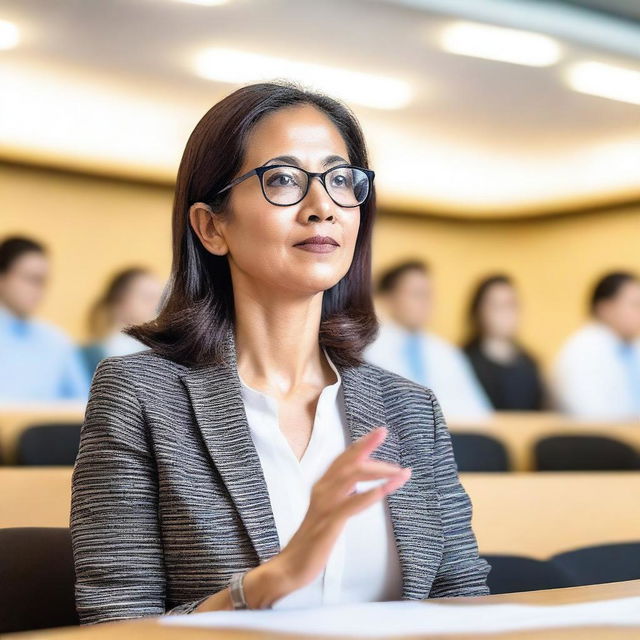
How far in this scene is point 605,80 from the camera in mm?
5102

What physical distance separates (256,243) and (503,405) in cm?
400

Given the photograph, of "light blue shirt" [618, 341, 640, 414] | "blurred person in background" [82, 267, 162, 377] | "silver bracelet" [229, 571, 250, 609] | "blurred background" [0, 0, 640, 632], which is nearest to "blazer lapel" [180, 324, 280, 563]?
"silver bracelet" [229, 571, 250, 609]

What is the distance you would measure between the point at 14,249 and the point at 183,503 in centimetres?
358

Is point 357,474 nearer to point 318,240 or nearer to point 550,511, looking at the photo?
point 318,240

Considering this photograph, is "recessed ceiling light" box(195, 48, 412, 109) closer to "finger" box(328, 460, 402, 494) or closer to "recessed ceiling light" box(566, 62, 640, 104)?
"recessed ceiling light" box(566, 62, 640, 104)

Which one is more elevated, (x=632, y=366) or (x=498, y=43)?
(x=498, y=43)

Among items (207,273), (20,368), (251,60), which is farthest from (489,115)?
(207,273)

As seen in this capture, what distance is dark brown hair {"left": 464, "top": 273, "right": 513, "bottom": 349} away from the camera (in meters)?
5.27

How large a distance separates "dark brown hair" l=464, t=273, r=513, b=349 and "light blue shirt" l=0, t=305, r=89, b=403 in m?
2.05

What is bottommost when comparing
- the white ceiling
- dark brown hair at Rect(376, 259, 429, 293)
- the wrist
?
the wrist

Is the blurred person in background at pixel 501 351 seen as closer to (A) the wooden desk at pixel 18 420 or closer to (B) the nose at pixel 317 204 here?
(A) the wooden desk at pixel 18 420

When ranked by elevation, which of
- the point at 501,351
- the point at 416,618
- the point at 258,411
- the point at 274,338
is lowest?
the point at 416,618

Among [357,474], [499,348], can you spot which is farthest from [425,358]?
[357,474]

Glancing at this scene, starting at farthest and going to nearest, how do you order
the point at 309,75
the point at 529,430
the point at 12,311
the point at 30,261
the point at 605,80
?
the point at 605,80 → the point at 309,75 → the point at 30,261 → the point at 12,311 → the point at 529,430
